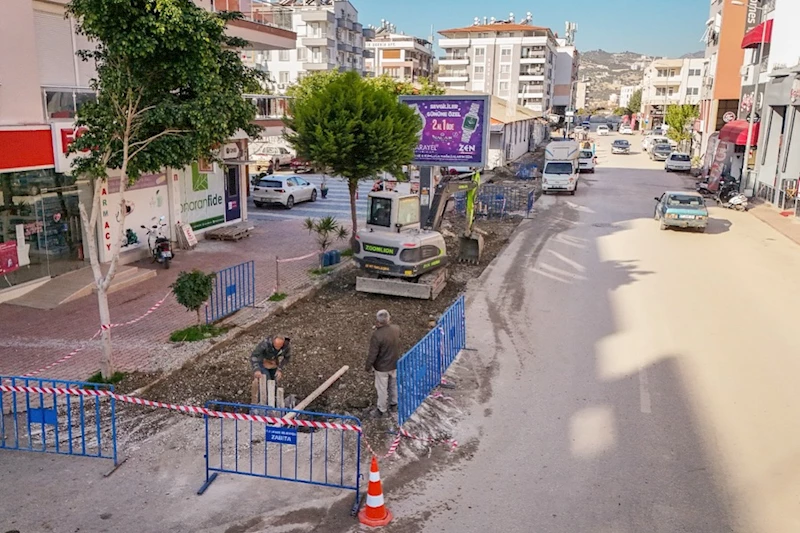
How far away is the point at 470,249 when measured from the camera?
2006cm

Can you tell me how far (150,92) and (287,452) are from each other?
5.97 meters

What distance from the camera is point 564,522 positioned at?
7.21 metres

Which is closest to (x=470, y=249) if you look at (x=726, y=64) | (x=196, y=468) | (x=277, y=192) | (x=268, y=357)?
(x=268, y=357)

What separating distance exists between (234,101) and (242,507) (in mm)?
6342

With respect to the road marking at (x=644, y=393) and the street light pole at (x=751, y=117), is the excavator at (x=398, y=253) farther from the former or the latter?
the street light pole at (x=751, y=117)

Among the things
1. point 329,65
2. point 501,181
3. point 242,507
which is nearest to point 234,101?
point 242,507

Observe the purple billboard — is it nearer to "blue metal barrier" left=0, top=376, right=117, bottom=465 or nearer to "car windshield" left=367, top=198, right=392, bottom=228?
"car windshield" left=367, top=198, right=392, bottom=228

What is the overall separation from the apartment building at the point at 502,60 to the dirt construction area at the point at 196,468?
100344 mm

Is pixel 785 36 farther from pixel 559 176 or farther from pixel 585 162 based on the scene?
pixel 585 162

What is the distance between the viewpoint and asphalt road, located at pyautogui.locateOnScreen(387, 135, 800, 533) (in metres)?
7.50

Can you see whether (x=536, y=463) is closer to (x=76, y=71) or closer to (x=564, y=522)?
(x=564, y=522)

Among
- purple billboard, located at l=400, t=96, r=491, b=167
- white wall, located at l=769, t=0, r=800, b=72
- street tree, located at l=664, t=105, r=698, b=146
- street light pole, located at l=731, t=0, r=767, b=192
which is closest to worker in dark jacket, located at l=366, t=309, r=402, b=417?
purple billboard, located at l=400, t=96, r=491, b=167

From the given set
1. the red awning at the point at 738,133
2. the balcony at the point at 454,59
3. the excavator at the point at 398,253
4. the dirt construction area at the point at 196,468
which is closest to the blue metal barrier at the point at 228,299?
the dirt construction area at the point at 196,468

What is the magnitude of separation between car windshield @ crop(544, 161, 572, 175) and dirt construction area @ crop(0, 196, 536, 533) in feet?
85.7
